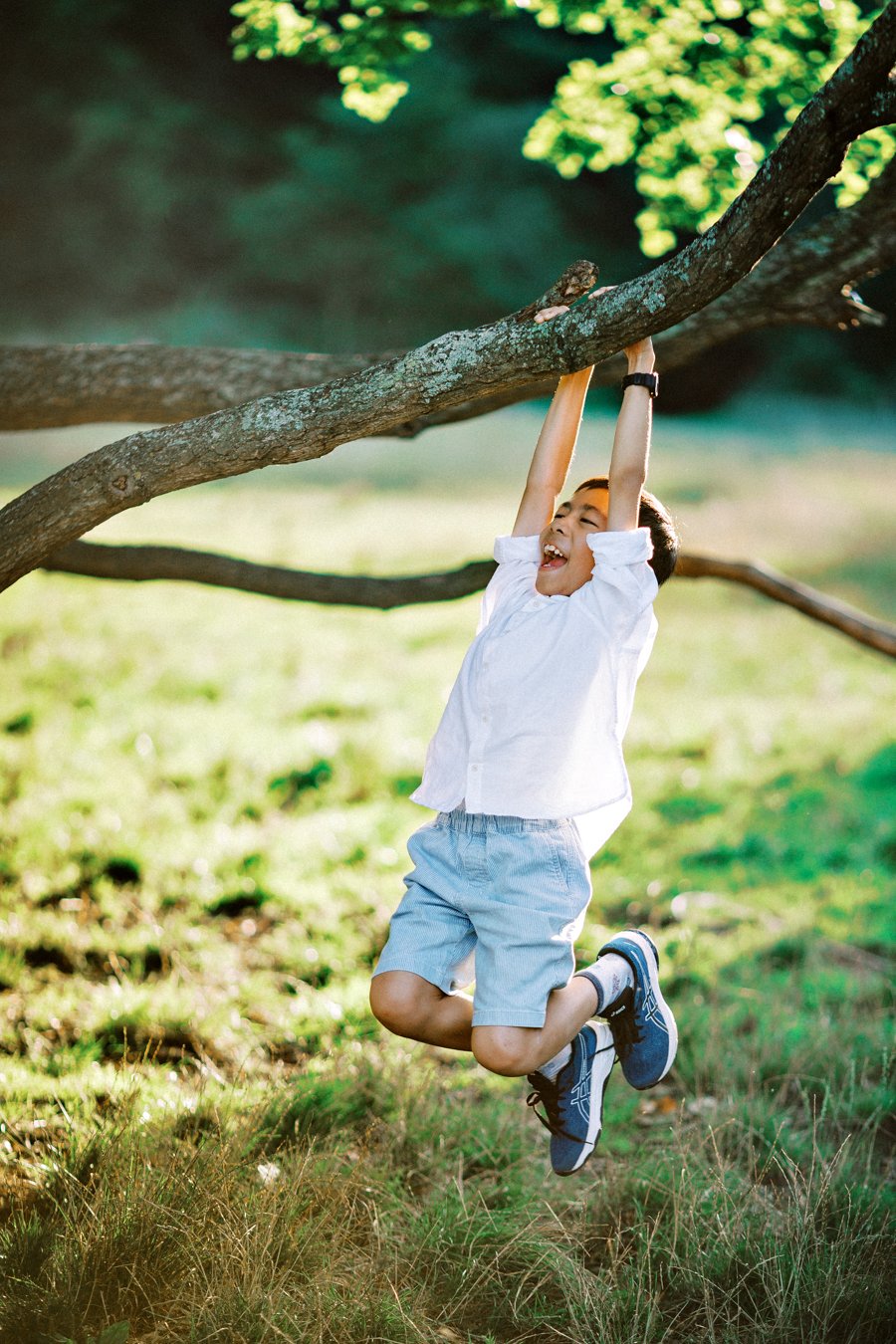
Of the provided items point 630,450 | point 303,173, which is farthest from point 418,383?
point 303,173

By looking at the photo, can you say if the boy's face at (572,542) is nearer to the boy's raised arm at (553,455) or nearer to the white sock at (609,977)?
the boy's raised arm at (553,455)

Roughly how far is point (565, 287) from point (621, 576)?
0.67m

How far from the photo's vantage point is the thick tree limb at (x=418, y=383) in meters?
2.13

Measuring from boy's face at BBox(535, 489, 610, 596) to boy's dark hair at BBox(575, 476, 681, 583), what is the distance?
8 cm

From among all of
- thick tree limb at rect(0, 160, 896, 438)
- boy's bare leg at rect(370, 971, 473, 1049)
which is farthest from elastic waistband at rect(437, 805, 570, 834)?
thick tree limb at rect(0, 160, 896, 438)

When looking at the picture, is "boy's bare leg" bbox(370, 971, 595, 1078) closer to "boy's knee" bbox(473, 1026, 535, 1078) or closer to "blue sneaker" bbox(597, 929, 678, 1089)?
"boy's knee" bbox(473, 1026, 535, 1078)

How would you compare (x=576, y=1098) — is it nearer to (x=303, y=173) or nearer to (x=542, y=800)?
(x=542, y=800)

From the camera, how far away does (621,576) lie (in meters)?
2.57

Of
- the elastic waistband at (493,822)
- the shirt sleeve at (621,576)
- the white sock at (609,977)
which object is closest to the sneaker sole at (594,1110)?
the white sock at (609,977)

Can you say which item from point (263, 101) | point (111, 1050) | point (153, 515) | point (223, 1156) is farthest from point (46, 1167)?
point (153, 515)

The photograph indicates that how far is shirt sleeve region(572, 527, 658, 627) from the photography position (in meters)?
2.58

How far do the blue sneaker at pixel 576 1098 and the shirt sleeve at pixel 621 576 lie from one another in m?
1.13

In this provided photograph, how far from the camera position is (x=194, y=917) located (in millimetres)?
4785

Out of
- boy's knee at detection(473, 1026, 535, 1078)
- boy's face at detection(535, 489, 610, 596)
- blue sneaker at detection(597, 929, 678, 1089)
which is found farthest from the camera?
blue sneaker at detection(597, 929, 678, 1089)
